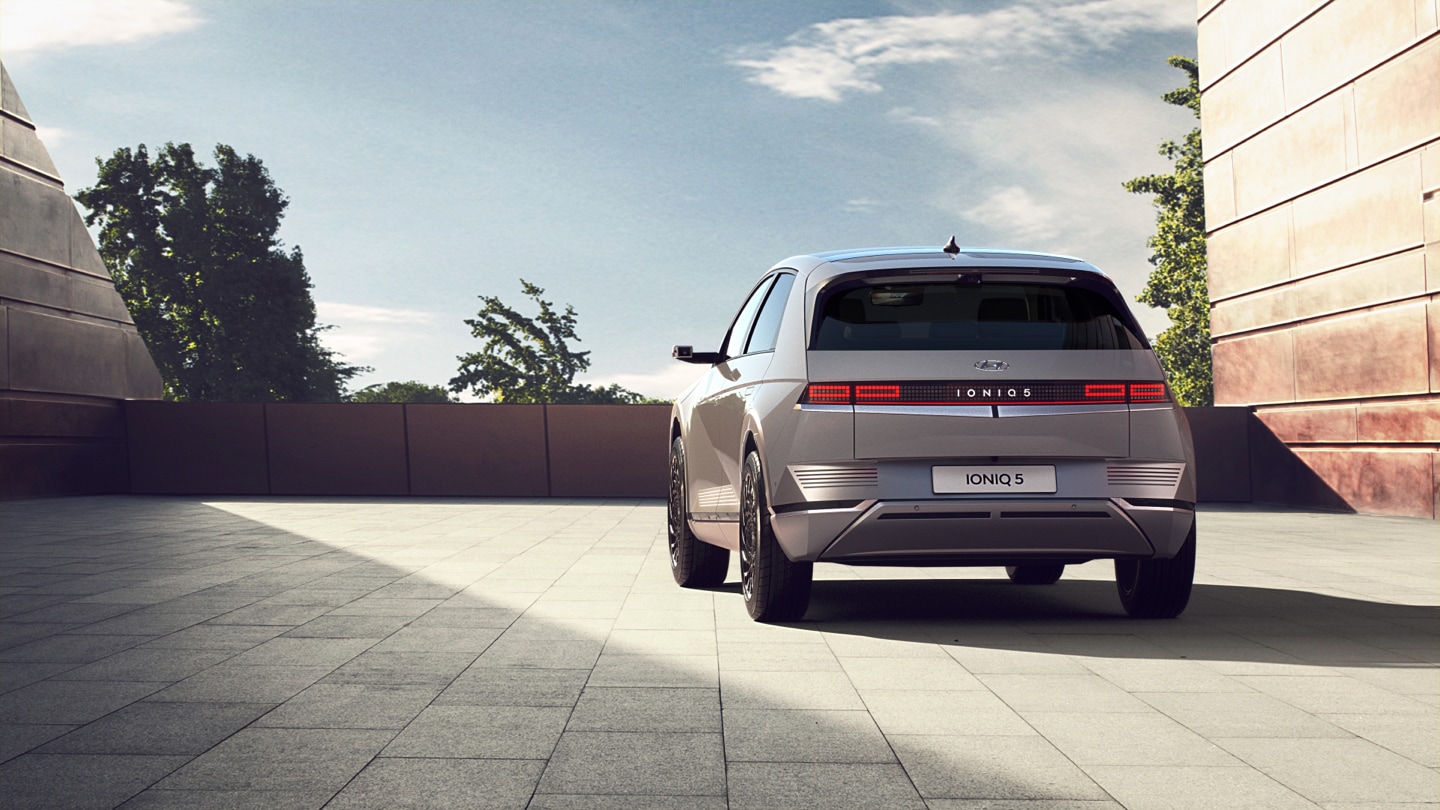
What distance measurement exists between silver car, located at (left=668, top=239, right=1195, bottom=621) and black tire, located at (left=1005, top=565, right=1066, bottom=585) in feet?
7.30

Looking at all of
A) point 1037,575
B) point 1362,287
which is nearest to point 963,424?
point 1037,575

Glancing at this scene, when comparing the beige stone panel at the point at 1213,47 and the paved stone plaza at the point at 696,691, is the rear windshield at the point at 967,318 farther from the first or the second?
the beige stone panel at the point at 1213,47

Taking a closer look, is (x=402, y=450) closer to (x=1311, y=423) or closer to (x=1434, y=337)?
(x=1311, y=423)

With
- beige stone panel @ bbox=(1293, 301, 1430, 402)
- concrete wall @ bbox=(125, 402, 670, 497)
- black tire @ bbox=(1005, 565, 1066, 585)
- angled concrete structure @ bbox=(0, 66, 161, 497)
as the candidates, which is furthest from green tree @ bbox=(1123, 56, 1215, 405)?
black tire @ bbox=(1005, 565, 1066, 585)

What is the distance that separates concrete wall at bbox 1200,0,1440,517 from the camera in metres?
15.1

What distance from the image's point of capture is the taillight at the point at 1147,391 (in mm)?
5719

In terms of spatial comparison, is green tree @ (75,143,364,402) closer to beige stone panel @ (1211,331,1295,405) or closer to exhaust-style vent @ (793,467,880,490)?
beige stone panel @ (1211,331,1295,405)

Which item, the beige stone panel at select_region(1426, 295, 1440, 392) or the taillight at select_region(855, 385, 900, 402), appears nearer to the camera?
the taillight at select_region(855, 385, 900, 402)

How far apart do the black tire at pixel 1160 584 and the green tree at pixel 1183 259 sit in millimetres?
35257

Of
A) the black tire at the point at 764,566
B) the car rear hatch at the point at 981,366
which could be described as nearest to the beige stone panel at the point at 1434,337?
the car rear hatch at the point at 981,366

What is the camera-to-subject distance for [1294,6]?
58.2ft

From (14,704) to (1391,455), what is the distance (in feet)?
53.1

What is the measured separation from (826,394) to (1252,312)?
1584cm

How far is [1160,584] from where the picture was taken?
6.28m
